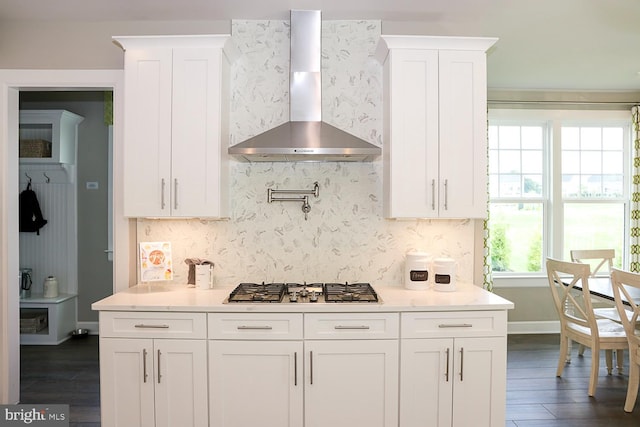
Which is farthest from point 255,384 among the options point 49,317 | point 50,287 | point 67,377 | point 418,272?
point 50,287

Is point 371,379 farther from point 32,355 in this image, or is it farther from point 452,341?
point 32,355

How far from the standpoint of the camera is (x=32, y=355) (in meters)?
4.27

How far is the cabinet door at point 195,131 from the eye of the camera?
277cm

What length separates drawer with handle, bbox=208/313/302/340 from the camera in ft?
8.09

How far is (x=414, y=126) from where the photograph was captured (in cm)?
279

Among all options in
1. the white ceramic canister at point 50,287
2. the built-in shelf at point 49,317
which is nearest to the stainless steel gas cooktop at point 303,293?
the built-in shelf at point 49,317

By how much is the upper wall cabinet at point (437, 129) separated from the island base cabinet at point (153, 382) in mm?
1474

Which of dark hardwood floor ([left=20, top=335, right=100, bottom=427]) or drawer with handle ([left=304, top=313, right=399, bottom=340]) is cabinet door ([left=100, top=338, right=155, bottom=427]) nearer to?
dark hardwood floor ([left=20, top=335, right=100, bottom=427])

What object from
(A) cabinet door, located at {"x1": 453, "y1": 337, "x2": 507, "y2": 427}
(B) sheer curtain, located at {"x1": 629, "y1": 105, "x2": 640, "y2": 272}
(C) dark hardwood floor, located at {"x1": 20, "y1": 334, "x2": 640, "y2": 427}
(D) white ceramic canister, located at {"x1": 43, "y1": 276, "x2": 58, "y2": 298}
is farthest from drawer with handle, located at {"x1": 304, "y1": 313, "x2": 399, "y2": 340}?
(B) sheer curtain, located at {"x1": 629, "y1": 105, "x2": 640, "y2": 272}

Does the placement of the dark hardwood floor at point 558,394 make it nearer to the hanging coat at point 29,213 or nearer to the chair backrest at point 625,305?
the chair backrest at point 625,305

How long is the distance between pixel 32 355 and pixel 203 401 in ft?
9.15

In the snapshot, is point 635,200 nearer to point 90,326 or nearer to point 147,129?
point 147,129

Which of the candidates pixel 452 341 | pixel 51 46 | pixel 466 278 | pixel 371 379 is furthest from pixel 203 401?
pixel 51 46

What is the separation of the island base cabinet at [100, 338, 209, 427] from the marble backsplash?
0.69m
